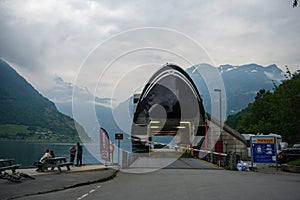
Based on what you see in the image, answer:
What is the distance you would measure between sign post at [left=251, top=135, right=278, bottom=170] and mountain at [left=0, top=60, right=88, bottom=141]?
5570cm

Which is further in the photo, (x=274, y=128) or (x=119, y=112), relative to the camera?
(x=274, y=128)

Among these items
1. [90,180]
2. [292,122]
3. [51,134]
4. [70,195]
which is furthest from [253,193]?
[51,134]

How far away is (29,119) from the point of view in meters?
123

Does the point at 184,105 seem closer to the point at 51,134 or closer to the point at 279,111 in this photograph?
the point at 279,111

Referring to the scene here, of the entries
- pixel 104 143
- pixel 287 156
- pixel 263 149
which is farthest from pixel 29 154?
pixel 263 149

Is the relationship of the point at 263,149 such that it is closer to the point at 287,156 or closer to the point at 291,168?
the point at 291,168

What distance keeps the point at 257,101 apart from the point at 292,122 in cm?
3546

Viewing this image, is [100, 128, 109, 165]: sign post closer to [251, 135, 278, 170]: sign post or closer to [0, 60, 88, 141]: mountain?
[251, 135, 278, 170]: sign post

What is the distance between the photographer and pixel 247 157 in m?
36.0

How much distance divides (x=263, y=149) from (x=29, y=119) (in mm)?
113184

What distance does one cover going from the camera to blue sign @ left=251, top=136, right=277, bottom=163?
21.3 metres

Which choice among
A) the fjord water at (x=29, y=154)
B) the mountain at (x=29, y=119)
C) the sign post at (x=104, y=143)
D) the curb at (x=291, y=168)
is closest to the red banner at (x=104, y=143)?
the sign post at (x=104, y=143)

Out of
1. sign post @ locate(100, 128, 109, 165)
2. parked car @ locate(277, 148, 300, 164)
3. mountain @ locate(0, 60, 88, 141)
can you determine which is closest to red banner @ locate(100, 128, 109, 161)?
sign post @ locate(100, 128, 109, 165)

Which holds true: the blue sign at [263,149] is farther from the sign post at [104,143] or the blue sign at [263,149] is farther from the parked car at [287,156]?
the sign post at [104,143]
